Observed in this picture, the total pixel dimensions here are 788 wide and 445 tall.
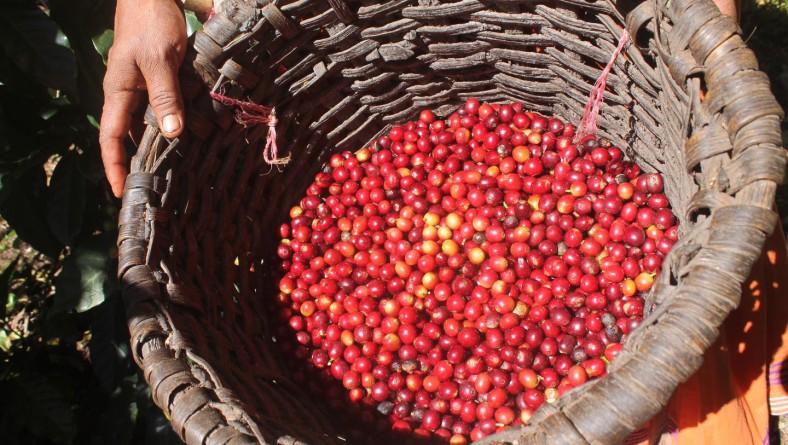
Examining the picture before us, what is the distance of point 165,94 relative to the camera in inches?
70.6

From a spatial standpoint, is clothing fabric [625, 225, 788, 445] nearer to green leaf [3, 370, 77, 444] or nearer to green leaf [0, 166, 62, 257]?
green leaf [3, 370, 77, 444]

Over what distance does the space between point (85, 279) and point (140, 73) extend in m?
0.98

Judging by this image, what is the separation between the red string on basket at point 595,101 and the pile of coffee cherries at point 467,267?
0.11 m

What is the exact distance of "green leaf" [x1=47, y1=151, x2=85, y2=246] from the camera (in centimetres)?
237

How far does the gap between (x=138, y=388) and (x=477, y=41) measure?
208 centimetres

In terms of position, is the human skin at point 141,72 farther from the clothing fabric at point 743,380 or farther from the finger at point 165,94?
the clothing fabric at point 743,380

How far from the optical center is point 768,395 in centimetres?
226

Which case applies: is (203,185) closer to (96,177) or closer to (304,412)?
(96,177)

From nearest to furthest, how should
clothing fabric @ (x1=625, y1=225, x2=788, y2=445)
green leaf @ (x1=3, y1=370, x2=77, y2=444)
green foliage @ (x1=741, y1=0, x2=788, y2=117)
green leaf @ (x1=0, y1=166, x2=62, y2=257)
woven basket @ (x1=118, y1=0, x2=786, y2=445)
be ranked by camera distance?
woven basket @ (x1=118, y1=0, x2=786, y2=445)
clothing fabric @ (x1=625, y1=225, x2=788, y2=445)
green leaf @ (x1=0, y1=166, x2=62, y2=257)
green leaf @ (x1=3, y1=370, x2=77, y2=444)
green foliage @ (x1=741, y1=0, x2=788, y2=117)

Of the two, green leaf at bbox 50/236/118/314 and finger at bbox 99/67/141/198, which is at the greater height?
finger at bbox 99/67/141/198

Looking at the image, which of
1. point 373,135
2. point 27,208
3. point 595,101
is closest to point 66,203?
point 27,208

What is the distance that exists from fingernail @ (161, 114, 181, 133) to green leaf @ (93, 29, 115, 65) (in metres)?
0.67

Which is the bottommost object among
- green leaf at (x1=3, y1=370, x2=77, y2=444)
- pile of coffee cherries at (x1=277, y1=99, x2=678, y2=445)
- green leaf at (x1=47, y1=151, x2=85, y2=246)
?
green leaf at (x1=3, y1=370, x2=77, y2=444)

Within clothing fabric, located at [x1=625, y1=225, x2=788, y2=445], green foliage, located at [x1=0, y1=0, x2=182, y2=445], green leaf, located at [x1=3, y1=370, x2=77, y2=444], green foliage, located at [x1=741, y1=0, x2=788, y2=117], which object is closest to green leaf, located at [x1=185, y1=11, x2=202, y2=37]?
green foliage, located at [x1=0, y1=0, x2=182, y2=445]
